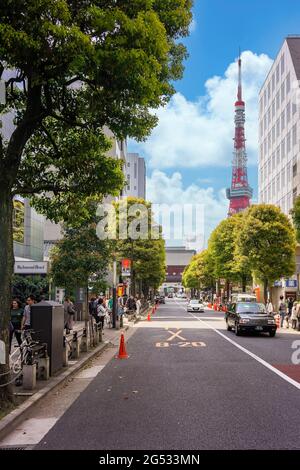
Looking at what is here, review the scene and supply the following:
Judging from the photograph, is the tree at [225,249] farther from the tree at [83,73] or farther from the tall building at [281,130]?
the tree at [83,73]

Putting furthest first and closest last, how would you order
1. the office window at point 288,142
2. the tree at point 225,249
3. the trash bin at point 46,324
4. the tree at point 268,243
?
1. the tree at point 225,249
2. the office window at point 288,142
3. the tree at point 268,243
4. the trash bin at point 46,324

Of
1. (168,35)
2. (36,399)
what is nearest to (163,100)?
(168,35)

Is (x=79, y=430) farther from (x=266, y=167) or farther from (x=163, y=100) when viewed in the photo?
(x=266, y=167)

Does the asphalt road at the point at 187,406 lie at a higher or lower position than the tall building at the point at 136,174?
lower

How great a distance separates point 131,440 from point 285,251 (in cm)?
3568

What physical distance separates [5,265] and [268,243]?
34.6 meters

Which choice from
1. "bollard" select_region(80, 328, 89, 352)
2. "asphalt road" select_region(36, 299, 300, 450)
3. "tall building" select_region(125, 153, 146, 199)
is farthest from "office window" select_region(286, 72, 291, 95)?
"tall building" select_region(125, 153, 146, 199)

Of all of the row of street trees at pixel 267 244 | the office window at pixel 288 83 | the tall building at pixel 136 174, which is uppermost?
the tall building at pixel 136 174

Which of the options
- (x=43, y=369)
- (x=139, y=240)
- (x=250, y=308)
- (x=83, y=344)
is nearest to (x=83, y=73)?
(x=43, y=369)

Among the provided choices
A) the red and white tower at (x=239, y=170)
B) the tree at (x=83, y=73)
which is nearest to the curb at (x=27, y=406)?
the tree at (x=83, y=73)

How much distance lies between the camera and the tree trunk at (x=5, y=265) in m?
9.39

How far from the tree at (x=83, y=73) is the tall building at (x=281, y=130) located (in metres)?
39.8

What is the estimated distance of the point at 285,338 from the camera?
2448 cm

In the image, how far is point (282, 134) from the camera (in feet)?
200
